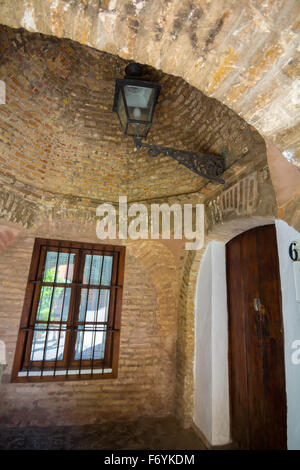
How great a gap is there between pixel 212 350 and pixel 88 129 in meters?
3.28

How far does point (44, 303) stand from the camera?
11.8 ft

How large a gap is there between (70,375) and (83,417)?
55 centimetres

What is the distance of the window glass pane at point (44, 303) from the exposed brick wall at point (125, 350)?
260 mm

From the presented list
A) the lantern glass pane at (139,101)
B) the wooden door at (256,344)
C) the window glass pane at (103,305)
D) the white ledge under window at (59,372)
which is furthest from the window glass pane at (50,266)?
the wooden door at (256,344)

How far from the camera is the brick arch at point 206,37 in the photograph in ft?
3.17

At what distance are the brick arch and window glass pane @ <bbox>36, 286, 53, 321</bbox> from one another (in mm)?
3207

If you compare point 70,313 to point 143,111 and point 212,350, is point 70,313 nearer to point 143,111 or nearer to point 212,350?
point 212,350

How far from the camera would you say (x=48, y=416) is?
10.5 ft

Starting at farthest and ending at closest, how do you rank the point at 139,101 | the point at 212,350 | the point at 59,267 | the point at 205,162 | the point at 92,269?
the point at 92,269 → the point at 59,267 → the point at 212,350 → the point at 205,162 → the point at 139,101

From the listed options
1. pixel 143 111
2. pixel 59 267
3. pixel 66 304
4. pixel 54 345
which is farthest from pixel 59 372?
pixel 143 111

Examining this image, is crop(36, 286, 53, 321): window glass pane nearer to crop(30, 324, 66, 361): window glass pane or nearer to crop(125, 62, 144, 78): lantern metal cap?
Result: crop(30, 324, 66, 361): window glass pane

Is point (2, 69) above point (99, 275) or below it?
above
